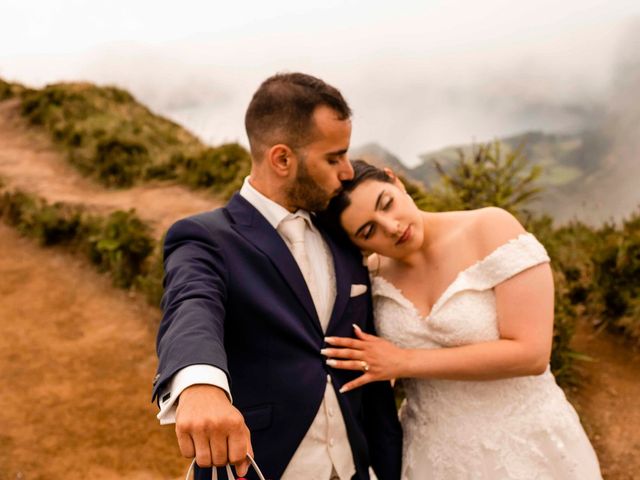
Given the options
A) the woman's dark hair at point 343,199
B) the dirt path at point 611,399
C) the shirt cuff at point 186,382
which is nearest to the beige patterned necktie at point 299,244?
the woman's dark hair at point 343,199

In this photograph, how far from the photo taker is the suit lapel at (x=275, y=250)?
82.0 inches

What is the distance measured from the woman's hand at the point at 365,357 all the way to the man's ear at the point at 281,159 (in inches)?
23.9

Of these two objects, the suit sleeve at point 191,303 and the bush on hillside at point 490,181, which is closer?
the suit sleeve at point 191,303

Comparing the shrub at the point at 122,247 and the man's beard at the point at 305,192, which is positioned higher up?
the man's beard at the point at 305,192

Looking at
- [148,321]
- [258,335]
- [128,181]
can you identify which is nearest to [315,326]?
[258,335]

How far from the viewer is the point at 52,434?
17.6ft

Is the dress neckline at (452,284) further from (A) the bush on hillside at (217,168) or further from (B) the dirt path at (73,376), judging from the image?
(A) the bush on hillside at (217,168)

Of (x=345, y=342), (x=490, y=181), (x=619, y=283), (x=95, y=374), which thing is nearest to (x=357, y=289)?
(x=345, y=342)

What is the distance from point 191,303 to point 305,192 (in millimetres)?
714

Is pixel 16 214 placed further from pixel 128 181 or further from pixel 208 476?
pixel 208 476

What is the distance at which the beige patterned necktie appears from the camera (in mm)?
2193

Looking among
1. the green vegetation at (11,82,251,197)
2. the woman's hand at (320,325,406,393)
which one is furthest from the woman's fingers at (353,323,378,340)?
the green vegetation at (11,82,251,197)

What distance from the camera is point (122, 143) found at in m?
11.4

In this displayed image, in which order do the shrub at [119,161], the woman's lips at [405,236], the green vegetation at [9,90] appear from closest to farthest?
1. the woman's lips at [405,236]
2. the shrub at [119,161]
3. the green vegetation at [9,90]
